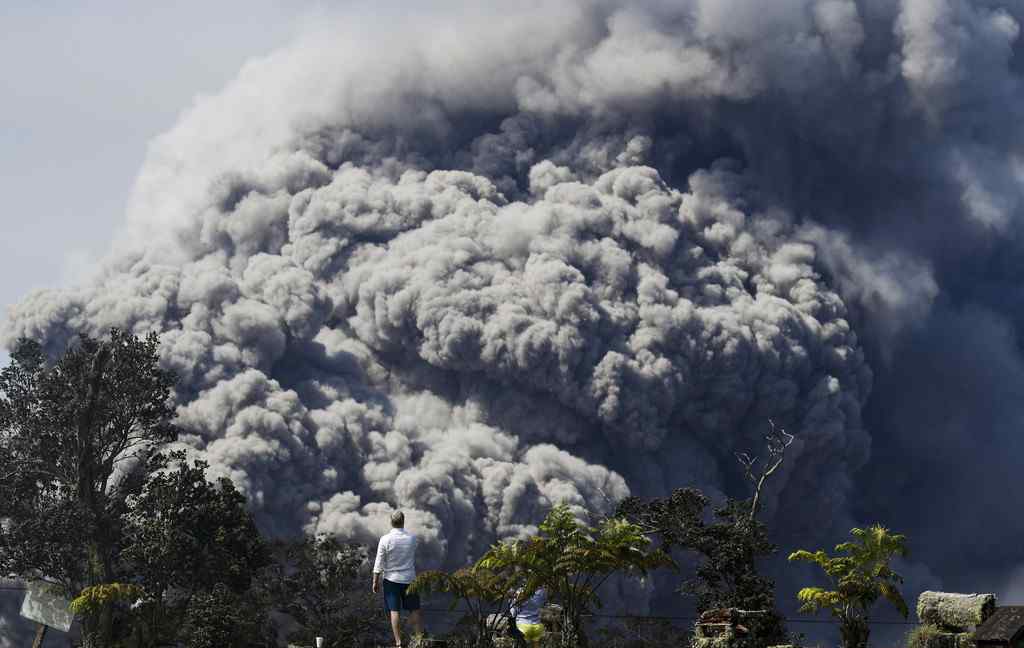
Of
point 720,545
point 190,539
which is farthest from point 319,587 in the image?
point 720,545

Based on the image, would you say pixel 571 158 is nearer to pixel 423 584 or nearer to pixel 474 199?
pixel 474 199

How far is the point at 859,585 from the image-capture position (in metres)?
22.9

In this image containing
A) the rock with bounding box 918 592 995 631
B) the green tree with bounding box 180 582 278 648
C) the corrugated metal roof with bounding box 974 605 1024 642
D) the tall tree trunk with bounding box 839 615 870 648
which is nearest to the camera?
the corrugated metal roof with bounding box 974 605 1024 642

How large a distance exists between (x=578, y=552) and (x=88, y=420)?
2303 centimetres

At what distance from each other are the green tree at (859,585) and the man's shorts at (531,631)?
478 cm

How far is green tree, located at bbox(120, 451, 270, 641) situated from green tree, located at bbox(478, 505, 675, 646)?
18.8m

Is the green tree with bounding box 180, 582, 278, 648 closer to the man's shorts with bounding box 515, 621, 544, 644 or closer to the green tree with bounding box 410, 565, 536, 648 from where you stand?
the green tree with bounding box 410, 565, 536, 648

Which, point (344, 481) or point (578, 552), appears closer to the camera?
point (578, 552)

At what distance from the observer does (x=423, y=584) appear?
21.3m

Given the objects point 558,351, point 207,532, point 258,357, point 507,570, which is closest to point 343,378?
point 258,357

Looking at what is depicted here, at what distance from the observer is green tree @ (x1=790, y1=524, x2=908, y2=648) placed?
22719 mm

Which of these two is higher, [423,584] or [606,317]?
[606,317]

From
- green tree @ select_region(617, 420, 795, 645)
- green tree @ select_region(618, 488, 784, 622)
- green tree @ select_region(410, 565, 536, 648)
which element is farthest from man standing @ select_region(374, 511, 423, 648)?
green tree @ select_region(618, 488, 784, 622)

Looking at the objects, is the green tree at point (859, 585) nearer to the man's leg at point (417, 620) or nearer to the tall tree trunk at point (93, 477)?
the man's leg at point (417, 620)
